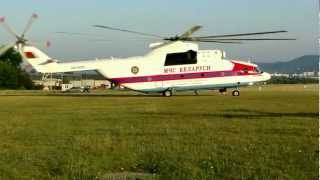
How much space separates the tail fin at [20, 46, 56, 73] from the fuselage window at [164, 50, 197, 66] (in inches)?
418

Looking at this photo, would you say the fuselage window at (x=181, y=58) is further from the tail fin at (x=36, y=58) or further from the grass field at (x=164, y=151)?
the grass field at (x=164, y=151)

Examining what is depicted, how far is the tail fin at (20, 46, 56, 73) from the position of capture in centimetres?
5566

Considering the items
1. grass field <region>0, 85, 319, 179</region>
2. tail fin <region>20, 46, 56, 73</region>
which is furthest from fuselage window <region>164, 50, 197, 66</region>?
grass field <region>0, 85, 319, 179</region>

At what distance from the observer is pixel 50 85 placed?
15638cm

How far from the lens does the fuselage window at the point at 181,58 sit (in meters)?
52.4

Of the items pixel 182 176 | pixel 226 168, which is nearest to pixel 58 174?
pixel 182 176

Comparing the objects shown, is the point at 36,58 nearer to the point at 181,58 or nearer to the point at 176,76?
the point at 176,76

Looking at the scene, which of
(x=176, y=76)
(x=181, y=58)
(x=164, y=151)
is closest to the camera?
(x=164, y=151)

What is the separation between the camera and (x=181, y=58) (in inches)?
2074

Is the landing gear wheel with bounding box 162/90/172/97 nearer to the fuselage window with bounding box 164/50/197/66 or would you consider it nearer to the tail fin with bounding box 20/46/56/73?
the fuselage window with bounding box 164/50/197/66

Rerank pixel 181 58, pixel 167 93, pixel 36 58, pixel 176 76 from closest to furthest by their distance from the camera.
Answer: pixel 181 58, pixel 176 76, pixel 167 93, pixel 36 58

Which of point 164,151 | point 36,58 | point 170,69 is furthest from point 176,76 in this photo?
point 164,151

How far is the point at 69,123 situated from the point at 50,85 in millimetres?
139998

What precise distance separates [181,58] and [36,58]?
45.9ft
